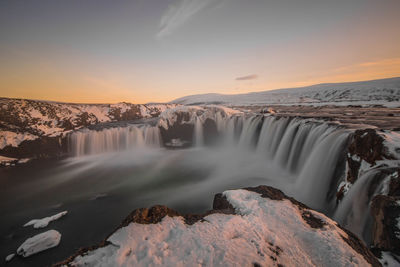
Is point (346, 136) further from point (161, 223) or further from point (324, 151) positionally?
point (161, 223)

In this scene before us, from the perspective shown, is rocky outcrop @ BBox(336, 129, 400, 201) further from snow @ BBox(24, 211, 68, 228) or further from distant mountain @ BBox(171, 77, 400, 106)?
distant mountain @ BBox(171, 77, 400, 106)

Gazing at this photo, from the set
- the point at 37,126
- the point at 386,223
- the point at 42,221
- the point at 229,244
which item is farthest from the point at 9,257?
the point at 37,126

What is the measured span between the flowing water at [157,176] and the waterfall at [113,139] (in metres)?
0.14

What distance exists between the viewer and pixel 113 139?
21.1 m

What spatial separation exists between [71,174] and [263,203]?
17041 millimetres

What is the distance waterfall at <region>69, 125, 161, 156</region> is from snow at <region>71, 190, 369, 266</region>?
19.7 meters

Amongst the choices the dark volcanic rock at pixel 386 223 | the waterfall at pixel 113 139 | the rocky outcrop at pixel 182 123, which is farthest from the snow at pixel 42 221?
the rocky outcrop at pixel 182 123

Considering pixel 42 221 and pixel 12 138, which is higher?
pixel 12 138

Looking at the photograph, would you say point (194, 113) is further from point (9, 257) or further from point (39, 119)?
point (39, 119)

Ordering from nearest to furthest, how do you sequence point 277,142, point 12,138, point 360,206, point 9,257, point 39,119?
point 360,206, point 9,257, point 277,142, point 12,138, point 39,119

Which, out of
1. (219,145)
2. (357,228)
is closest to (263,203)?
(357,228)

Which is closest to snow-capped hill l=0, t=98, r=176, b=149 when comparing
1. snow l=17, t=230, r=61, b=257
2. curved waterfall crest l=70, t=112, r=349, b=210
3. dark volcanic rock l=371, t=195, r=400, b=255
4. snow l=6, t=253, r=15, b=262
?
curved waterfall crest l=70, t=112, r=349, b=210

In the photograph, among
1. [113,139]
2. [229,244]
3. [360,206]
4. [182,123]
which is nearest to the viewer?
[229,244]

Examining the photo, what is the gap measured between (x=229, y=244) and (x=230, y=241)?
67 mm
